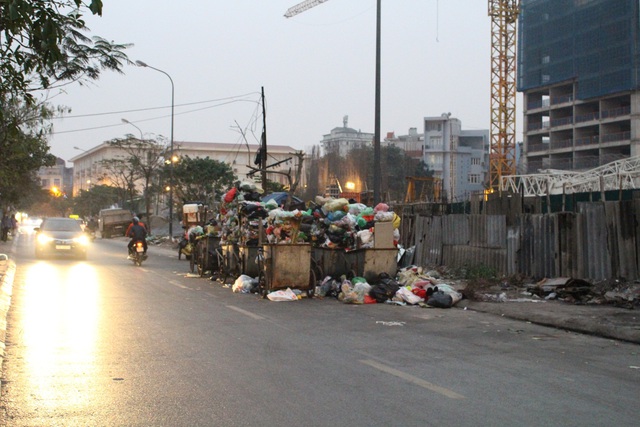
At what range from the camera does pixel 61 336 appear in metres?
9.88

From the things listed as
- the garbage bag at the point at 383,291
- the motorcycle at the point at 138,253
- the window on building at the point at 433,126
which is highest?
the window on building at the point at 433,126

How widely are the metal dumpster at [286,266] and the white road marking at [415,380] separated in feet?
24.3

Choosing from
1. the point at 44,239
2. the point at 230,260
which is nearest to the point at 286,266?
the point at 230,260

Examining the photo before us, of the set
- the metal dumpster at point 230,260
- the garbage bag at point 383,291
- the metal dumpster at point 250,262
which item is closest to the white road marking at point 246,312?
the garbage bag at point 383,291

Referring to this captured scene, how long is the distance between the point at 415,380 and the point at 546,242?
1070 centimetres

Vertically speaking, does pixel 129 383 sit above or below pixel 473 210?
below

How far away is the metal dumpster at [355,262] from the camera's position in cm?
1628

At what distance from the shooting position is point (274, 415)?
5.82 metres

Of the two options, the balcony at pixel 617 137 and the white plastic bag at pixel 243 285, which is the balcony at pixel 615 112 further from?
the white plastic bag at pixel 243 285

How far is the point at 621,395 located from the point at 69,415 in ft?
16.7

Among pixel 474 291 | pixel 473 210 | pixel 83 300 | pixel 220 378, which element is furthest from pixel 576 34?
pixel 220 378

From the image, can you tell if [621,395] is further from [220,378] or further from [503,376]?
[220,378]

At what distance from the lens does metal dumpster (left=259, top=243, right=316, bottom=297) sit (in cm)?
1548

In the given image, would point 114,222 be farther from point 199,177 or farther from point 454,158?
point 454,158
